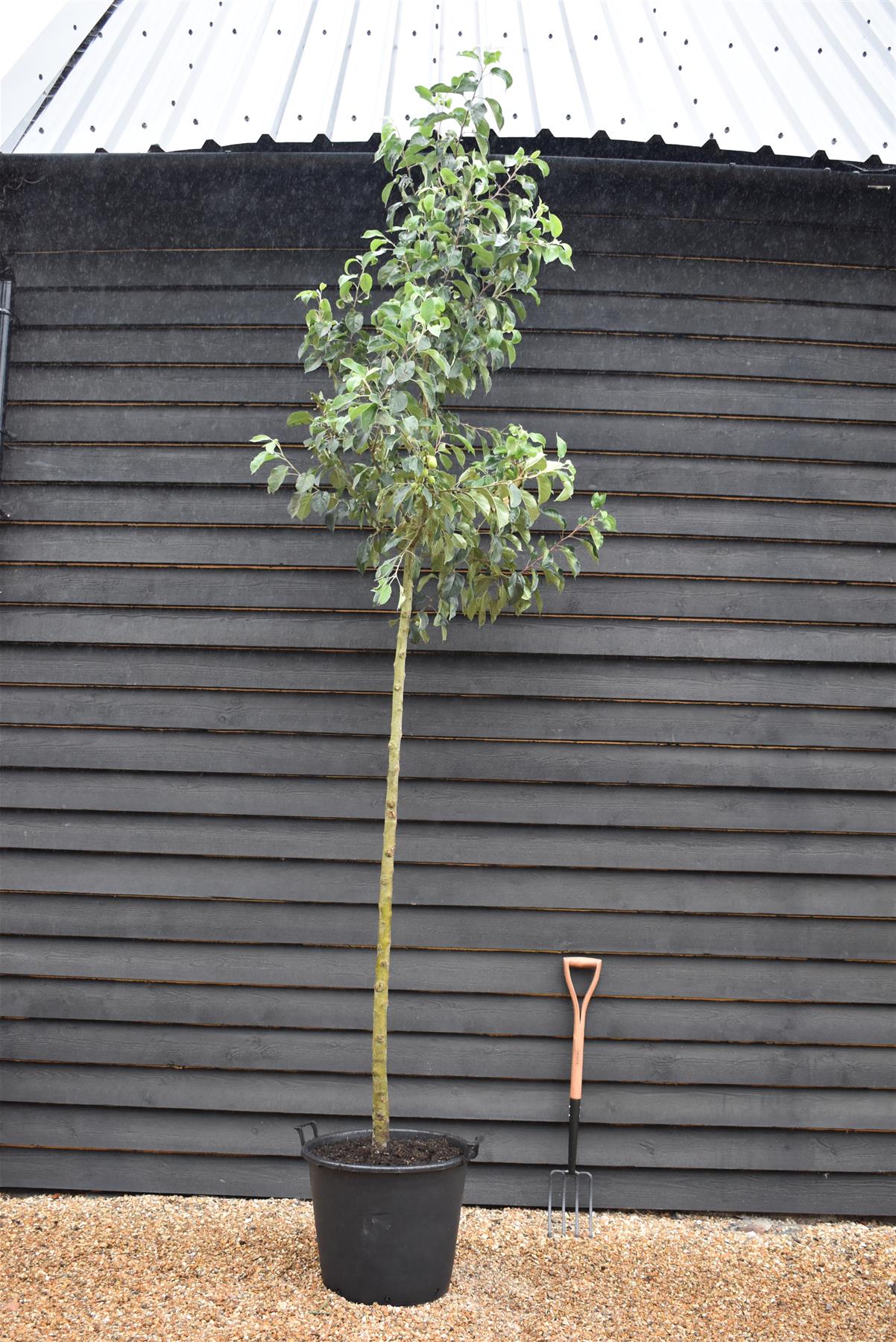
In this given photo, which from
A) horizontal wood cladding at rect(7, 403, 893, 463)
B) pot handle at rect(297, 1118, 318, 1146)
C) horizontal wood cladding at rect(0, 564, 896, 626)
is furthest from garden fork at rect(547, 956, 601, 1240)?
horizontal wood cladding at rect(7, 403, 893, 463)

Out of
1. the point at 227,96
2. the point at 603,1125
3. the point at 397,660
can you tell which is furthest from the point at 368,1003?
the point at 227,96

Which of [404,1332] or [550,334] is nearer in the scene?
[404,1332]

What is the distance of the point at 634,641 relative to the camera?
10.2ft

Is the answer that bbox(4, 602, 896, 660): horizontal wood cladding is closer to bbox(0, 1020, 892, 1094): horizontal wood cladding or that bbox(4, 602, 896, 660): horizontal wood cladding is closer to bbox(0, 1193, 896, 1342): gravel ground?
bbox(0, 1020, 892, 1094): horizontal wood cladding

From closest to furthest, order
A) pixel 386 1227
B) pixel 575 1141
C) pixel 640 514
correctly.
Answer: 1. pixel 386 1227
2. pixel 575 1141
3. pixel 640 514

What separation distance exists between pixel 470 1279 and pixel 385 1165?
455mm

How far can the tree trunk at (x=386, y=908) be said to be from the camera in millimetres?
2455

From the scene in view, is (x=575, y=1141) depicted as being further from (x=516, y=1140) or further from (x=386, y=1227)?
(x=386, y=1227)

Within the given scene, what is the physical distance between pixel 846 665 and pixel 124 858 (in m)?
2.45

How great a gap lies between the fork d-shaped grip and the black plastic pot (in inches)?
24.0

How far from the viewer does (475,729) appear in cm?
309

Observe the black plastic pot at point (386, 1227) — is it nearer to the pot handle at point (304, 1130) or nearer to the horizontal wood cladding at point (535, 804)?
the pot handle at point (304, 1130)

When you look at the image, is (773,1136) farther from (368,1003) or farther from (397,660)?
(397,660)

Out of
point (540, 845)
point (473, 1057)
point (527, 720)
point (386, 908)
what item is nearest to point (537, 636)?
point (527, 720)
